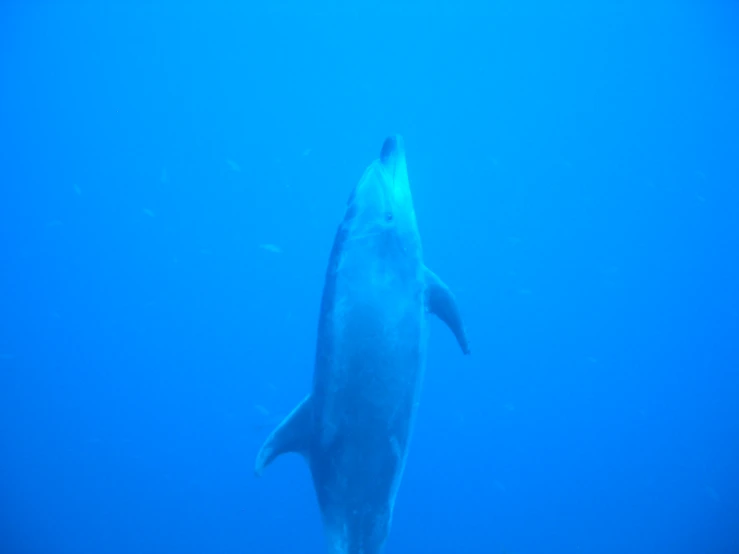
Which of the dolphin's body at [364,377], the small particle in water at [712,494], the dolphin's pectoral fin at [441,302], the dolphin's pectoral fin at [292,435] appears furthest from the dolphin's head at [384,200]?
the small particle in water at [712,494]

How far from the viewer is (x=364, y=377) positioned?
4.23 m

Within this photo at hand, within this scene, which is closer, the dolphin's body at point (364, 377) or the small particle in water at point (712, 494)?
the dolphin's body at point (364, 377)

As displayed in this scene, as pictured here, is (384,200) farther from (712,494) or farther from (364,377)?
(712,494)

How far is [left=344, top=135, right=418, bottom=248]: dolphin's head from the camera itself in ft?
15.2

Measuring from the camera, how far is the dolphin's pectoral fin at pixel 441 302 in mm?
5043

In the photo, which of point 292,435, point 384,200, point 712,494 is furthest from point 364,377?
point 712,494

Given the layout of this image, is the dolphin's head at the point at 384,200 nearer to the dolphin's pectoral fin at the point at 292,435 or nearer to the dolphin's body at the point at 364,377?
the dolphin's body at the point at 364,377

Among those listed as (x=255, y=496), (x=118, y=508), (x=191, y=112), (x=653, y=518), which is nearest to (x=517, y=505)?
(x=653, y=518)

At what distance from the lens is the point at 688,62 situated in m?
21.2

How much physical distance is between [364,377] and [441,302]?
1.24 meters

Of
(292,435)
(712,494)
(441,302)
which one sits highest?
(712,494)

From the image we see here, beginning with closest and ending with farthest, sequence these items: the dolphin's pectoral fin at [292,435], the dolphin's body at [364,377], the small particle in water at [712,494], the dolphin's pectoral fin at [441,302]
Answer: the dolphin's body at [364,377], the dolphin's pectoral fin at [292,435], the dolphin's pectoral fin at [441,302], the small particle in water at [712,494]

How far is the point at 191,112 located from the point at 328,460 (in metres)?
18.4

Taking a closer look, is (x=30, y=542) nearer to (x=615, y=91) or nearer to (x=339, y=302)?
(x=339, y=302)
